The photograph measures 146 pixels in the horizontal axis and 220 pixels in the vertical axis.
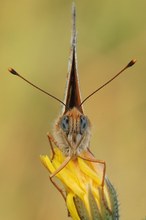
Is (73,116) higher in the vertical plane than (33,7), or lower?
lower

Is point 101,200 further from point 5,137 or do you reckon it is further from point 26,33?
point 26,33

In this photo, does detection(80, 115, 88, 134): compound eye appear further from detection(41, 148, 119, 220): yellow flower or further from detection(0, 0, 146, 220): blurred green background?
detection(0, 0, 146, 220): blurred green background

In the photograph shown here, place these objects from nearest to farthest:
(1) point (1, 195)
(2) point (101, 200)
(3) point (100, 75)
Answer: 1. (2) point (101, 200)
2. (1) point (1, 195)
3. (3) point (100, 75)

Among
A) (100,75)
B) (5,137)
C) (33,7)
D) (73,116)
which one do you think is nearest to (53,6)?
(33,7)

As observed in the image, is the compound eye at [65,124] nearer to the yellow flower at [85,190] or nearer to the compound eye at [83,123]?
the compound eye at [83,123]

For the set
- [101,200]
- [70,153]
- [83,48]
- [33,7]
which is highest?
[33,7]

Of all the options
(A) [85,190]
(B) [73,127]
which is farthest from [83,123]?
(A) [85,190]

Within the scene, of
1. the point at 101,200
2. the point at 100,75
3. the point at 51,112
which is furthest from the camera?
the point at 100,75

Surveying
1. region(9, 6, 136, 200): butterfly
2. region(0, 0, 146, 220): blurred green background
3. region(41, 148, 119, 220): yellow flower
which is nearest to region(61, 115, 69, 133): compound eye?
region(9, 6, 136, 200): butterfly
